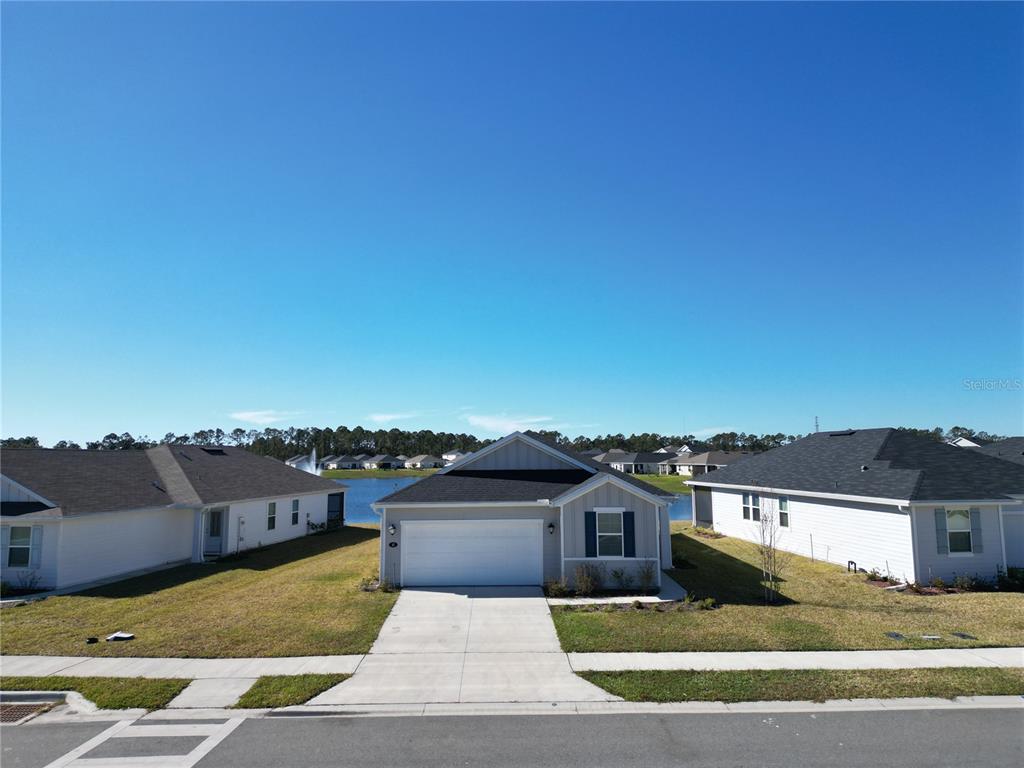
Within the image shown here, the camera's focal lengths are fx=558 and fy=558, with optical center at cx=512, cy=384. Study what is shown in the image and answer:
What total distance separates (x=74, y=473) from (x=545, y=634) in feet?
61.0

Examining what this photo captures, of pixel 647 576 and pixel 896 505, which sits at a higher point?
pixel 896 505

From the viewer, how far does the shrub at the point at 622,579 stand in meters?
16.3

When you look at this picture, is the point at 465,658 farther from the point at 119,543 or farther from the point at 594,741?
the point at 119,543

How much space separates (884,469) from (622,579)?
35.3 feet

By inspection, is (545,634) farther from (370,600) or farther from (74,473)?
(74,473)

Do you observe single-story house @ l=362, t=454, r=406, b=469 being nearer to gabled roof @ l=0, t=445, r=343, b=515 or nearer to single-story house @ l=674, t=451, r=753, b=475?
single-story house @ l=674, t=451, r=753, b=475

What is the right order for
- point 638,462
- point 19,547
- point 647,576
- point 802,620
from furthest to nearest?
point 638,462
point 19,547
point 647,576
point 802,620

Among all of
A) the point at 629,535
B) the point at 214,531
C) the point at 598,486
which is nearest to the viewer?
→ the point at 629,535

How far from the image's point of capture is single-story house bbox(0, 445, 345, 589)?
1730 centimetres

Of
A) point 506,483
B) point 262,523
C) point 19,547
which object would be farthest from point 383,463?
point 506,483

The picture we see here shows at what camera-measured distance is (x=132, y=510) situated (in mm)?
19422

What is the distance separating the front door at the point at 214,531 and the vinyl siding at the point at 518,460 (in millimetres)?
11350

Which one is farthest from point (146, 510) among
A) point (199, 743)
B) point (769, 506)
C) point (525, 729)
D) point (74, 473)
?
point (769, 506)

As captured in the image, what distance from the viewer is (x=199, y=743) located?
25.3 ft
